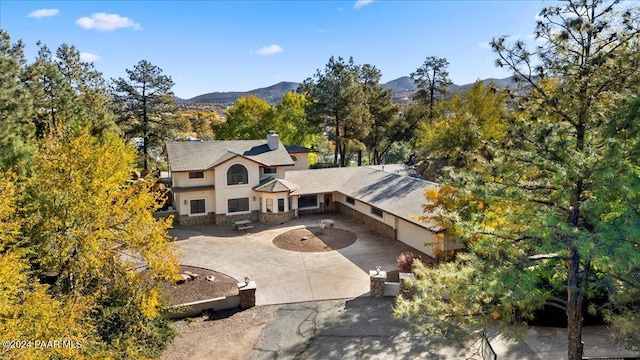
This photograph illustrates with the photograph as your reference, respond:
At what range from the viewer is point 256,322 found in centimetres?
1399

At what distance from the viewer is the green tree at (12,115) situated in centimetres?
1535

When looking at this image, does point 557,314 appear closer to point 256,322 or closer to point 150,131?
point 256,322

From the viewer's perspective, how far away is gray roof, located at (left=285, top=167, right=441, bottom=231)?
21766 millimetres

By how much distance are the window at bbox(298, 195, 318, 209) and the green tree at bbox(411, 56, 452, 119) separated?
2310 centimetres

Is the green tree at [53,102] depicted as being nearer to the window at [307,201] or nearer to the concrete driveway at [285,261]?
the concrete driveway at [285,261]

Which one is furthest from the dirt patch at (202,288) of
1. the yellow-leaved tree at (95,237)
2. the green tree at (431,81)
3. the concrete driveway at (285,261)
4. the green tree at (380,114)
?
the green tree at (431,81)

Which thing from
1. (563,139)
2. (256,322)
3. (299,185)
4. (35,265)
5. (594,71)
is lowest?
(256,322)

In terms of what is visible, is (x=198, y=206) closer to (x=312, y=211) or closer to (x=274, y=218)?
(x=274, y=218)

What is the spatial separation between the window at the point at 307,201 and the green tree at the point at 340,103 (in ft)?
40.4

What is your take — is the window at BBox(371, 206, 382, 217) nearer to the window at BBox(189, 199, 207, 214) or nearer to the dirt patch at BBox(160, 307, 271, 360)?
A: the dirt patch at BBox(160, 307, 271, 360)

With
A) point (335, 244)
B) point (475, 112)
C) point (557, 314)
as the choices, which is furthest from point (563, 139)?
point (475, 112)

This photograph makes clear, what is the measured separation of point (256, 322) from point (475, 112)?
2638 centimetres

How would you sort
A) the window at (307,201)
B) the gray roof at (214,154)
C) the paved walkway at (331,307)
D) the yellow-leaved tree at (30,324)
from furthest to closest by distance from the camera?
1. the window at (307,201)
2. the gray roof at (214,154)
3. the paved walkway at (331,307)
4. the yellow-leaved tree at (30,324)

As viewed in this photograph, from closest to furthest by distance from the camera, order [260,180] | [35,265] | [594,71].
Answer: [594,71] → [35,265] → [260,180]
